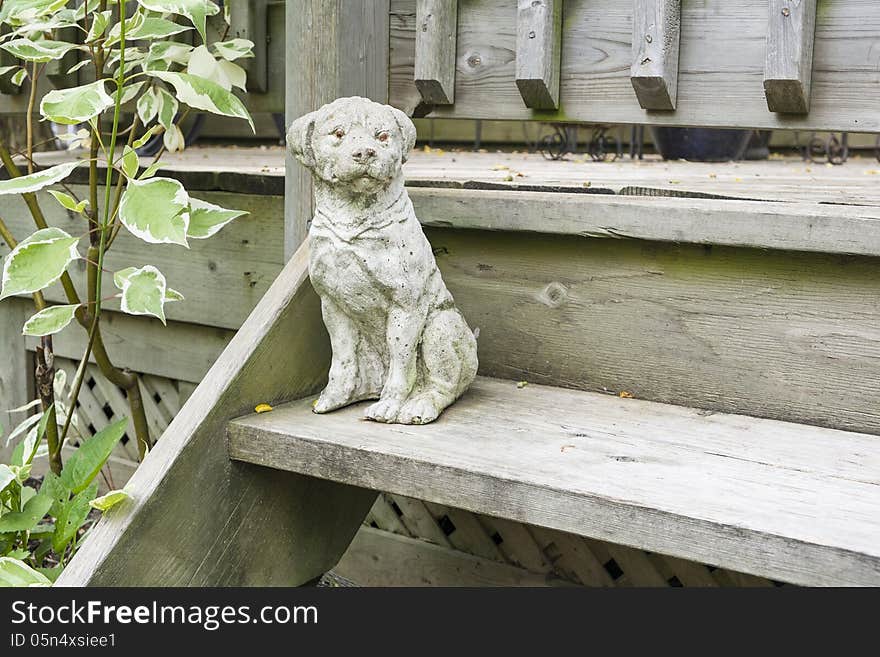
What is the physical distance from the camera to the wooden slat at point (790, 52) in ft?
4.95

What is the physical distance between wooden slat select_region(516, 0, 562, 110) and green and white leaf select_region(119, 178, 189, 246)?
600 millimetres

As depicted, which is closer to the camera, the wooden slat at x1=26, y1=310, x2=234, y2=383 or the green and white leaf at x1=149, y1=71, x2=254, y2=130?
the green and white leaf at x1=149, y1=71, x2=254, y2=130

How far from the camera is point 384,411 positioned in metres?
1.66

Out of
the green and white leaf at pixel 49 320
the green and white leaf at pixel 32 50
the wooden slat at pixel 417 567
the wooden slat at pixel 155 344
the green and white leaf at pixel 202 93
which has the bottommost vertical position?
the wooden slat at pixel 417 567

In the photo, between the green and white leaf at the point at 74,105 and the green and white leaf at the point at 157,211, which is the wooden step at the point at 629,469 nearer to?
the green and white leaf at the point at 157,211

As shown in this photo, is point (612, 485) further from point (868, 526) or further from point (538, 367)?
point (538, 367)

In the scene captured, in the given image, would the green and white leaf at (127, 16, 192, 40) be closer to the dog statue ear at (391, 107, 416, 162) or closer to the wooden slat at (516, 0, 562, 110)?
the dog statue ear at (391, 107, 416, 162)

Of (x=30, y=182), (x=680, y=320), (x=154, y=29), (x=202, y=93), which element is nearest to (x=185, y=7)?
(x=202, y=93)

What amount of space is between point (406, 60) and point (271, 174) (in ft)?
1.86

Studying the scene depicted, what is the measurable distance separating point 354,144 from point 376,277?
0.22 m

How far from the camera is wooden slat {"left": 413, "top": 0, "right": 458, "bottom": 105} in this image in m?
1.82

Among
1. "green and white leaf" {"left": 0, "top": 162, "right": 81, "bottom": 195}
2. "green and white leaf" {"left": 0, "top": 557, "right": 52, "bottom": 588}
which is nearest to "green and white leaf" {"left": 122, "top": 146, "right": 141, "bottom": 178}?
"green and white leaf" {"left": 0, "top": 162, "right": 81, "bottom": 195}

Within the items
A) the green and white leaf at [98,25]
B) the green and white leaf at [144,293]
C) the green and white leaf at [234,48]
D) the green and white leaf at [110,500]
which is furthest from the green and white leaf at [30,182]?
the green and white leaf at [110,500]

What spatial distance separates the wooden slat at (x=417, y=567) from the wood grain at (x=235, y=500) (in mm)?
482
